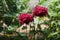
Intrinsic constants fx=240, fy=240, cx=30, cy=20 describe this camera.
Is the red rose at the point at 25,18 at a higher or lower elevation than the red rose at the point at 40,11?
lower

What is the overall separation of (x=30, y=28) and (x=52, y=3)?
215 mm

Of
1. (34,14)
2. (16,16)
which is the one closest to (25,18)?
(34,14)

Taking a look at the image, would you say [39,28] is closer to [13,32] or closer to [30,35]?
[30,35]

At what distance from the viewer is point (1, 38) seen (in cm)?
163

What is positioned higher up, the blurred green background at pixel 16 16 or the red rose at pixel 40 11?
the red rose at pixel 40 11

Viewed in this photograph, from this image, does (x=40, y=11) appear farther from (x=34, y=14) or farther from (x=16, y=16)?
(x=16, y=16)

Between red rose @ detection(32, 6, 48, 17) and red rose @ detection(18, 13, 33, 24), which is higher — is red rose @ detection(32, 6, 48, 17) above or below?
above

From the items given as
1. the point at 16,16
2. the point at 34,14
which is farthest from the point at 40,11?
the point at 16,16

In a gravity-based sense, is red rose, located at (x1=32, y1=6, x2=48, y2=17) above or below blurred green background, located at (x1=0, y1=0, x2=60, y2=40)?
above

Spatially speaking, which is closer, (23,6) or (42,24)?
(42,24)

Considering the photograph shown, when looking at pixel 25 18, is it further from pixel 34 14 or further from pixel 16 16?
pixel 16 16

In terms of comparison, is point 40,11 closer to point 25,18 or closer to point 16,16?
point 25,18

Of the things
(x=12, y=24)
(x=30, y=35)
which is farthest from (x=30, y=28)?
Result: (x=12, y=24)

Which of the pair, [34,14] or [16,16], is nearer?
[34,14]
